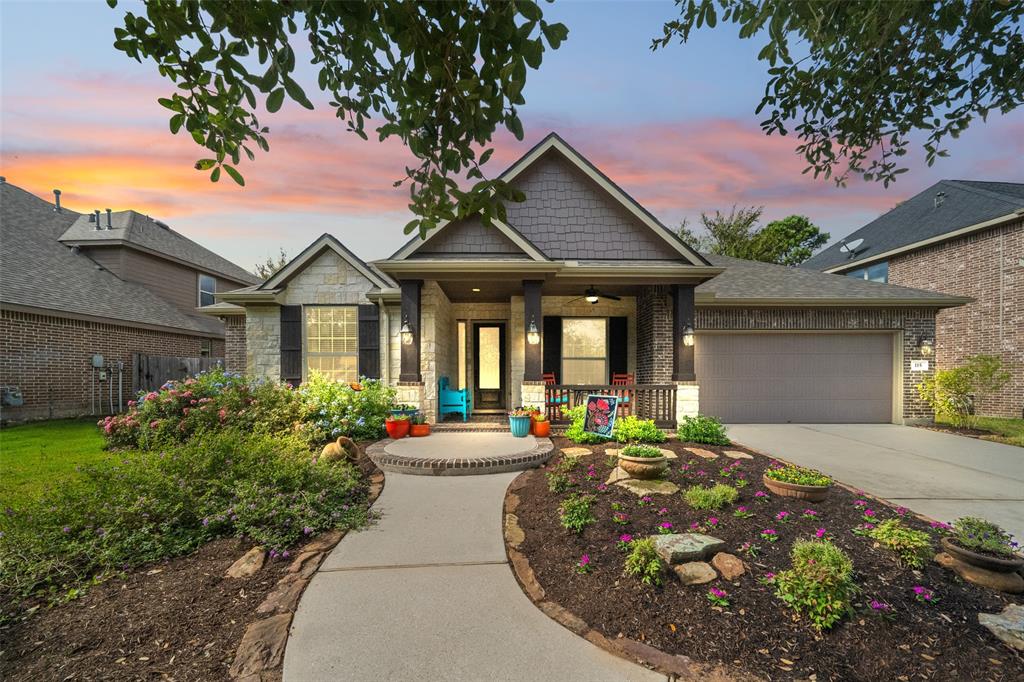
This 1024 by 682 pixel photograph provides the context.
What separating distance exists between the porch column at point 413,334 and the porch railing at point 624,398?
2641 mm

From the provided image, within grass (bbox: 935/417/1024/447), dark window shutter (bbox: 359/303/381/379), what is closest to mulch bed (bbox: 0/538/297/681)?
dark window shutter (bbox: 359/303/381/379)

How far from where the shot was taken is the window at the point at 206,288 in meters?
17.2

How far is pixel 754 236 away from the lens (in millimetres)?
26531

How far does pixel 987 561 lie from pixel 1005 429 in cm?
1080

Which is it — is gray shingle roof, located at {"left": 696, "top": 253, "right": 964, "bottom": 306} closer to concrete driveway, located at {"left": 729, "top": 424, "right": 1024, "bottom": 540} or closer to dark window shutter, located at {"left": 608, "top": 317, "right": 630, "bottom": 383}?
dark window shutter, located at {"left": 608, "top": 317, "right": 630, "bottom": 383}

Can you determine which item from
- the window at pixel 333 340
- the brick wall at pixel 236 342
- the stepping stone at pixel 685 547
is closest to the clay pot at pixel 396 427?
the window at pixel 333 340

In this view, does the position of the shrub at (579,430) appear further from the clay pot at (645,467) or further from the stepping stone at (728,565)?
the stepping stone at (728,565)

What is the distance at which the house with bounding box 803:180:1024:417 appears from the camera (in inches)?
483

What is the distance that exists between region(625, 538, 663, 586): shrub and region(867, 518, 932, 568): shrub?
6.01 feet

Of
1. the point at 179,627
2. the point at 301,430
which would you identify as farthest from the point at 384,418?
the point at 179,627

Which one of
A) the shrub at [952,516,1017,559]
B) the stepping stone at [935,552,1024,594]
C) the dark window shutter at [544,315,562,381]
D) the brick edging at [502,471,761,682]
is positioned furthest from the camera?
the dark window shutter at [544,315,562,381]

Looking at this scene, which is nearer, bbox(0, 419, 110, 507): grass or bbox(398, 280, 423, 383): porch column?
bbox(0, 419, 110, 507): grass

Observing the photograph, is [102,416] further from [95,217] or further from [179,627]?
[179,627]

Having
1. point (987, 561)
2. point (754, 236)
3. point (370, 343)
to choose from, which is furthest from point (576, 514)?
point (754, 236)
